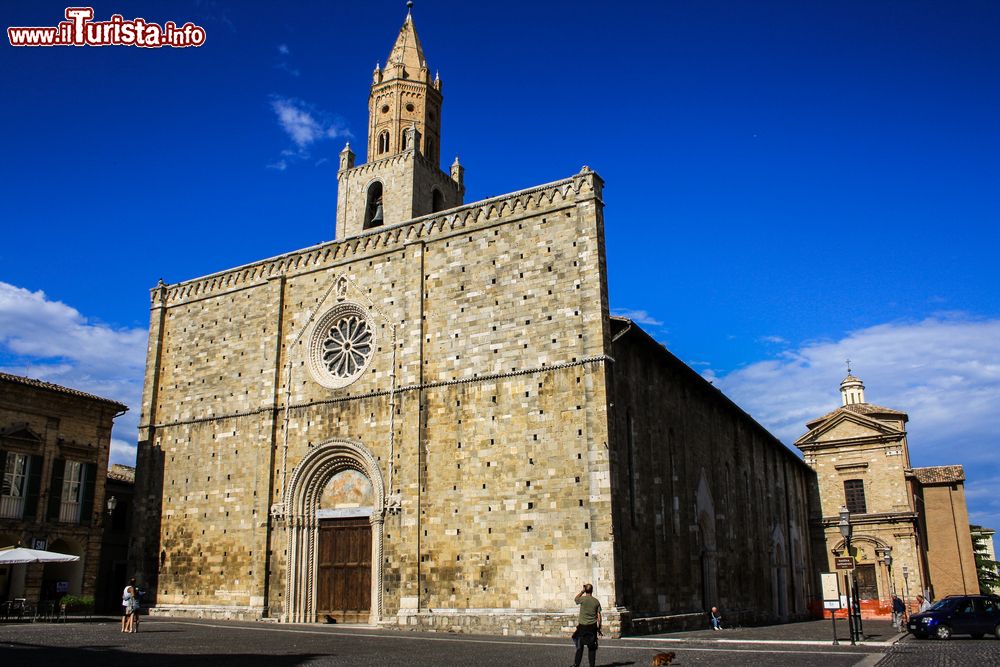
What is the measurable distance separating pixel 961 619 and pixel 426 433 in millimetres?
14244

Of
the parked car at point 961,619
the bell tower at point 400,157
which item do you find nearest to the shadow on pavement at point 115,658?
the parked car at point 961,619

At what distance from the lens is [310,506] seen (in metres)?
23.4

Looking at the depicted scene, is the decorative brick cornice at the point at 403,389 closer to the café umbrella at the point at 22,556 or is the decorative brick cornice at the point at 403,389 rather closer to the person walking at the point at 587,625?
the café umbrella at the point at 22,556

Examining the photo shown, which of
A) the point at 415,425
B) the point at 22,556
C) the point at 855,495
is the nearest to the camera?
the point at 22,556

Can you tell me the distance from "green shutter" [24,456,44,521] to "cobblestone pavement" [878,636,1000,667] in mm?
23411

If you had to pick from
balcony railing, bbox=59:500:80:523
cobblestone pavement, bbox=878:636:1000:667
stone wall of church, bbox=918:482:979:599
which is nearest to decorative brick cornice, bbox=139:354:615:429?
balcony railing, bbox=59:500:80:523

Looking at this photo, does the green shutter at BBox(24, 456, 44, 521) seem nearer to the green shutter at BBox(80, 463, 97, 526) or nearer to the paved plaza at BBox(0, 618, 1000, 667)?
the green shutter at BBox(80, 463, 97, 526)

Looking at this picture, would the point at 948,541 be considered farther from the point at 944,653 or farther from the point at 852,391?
the point at 944,653

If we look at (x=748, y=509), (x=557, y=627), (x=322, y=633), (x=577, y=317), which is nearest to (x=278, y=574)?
(x=322, y=633)

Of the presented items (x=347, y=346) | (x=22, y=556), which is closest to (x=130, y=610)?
(x=22, y=556)

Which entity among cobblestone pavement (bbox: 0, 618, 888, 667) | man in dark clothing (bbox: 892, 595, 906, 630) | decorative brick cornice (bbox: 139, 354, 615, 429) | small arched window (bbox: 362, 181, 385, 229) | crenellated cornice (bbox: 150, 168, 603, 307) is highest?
small arched window (bbox: 362, 181, 385, 229)

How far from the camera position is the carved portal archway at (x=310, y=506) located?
2220 centimetres

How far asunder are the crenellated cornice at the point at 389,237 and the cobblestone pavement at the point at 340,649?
422 inches

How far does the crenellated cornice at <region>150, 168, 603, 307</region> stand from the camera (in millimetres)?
21484
